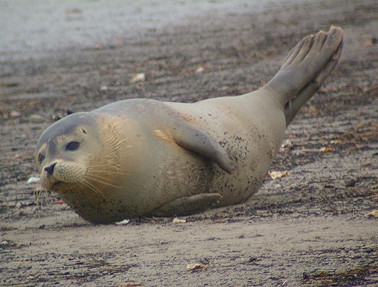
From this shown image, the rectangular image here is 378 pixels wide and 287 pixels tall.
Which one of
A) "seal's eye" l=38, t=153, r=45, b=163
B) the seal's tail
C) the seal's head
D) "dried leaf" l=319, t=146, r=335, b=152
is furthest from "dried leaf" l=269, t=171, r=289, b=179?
"seal's eye" l=38, t=153, r=45, b=163

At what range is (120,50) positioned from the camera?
13.8 metres

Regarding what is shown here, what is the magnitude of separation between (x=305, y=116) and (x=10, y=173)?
2824 mm

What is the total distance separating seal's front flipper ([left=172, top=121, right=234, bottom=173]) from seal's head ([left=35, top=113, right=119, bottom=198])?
408mm

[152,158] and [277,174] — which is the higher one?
[152,158]

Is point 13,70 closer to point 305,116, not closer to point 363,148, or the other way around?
point 305,116

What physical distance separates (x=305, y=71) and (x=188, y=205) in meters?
1.87

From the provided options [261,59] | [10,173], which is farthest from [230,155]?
[261,59]

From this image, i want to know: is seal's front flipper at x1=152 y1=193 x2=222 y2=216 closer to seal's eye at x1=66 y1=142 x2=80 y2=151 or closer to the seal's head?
the seal's head

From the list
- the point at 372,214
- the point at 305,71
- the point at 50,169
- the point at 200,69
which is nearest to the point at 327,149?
the point at 305,71

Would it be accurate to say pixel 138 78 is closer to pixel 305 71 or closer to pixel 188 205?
pixel 305 71

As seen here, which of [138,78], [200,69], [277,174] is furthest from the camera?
[200,69]

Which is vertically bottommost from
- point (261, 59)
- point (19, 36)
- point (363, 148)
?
point (19, 36)

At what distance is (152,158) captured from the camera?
588 cm

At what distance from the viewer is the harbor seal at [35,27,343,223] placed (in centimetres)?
570
